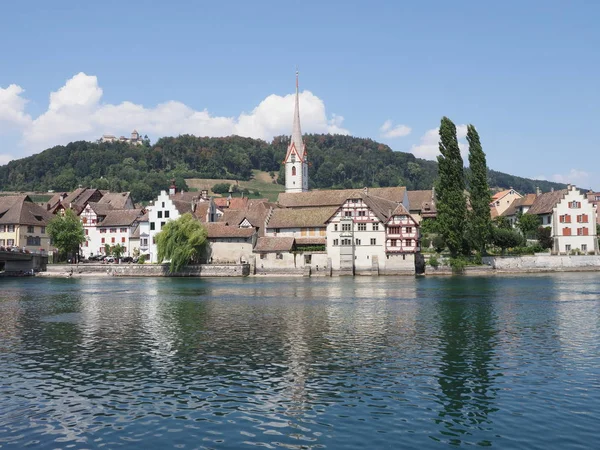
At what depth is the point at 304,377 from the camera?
25.5 metres

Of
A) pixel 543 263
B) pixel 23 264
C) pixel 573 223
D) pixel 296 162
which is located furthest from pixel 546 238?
pixel 23 264

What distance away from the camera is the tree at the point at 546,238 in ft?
352

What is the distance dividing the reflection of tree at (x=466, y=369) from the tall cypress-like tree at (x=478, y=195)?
44.7 metres

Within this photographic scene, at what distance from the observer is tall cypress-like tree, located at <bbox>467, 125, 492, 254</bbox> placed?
305ft

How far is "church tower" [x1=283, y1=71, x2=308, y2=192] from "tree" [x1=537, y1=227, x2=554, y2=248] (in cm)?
5937

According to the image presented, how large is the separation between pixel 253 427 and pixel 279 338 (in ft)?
53.5

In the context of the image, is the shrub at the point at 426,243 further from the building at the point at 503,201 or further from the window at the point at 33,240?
the window at the point at 33,240

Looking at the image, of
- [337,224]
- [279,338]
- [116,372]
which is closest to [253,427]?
[116,372]

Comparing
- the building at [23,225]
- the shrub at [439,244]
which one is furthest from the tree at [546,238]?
the building at [23,225]

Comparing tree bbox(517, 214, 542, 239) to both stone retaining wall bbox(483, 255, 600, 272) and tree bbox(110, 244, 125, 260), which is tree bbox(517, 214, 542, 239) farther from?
tree bbox(110, 244, 125, 260)

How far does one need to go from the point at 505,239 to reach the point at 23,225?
289 ft

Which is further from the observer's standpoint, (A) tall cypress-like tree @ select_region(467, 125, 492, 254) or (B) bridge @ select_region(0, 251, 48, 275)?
(B) bridge @ select_region(0, 251, 48, 275)

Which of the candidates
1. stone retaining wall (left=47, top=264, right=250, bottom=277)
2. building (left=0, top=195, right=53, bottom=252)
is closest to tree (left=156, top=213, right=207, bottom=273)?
stone retaining wall (left=47, top=264, right=250, bottom=277)

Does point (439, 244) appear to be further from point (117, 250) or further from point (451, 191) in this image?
point (117, 250)
